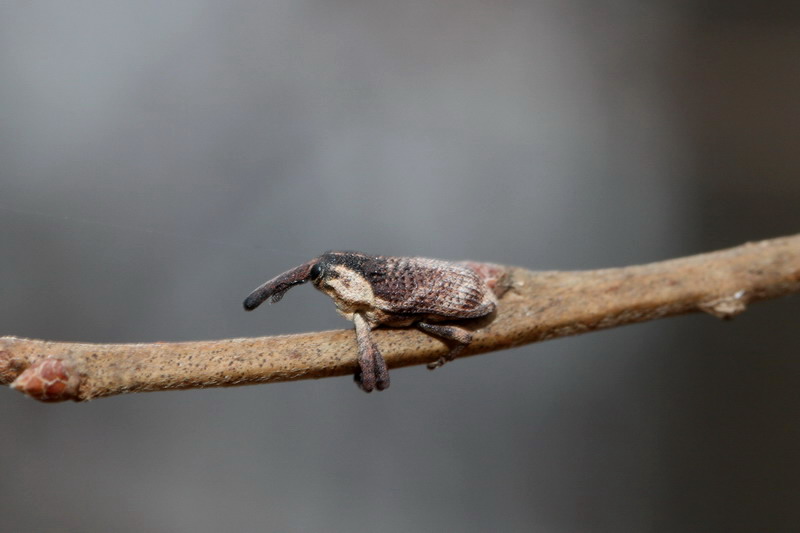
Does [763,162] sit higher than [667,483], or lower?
higher

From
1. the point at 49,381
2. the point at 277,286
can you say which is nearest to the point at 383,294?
the point at 277,286

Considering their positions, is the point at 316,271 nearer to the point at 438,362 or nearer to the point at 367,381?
the point at 367,381

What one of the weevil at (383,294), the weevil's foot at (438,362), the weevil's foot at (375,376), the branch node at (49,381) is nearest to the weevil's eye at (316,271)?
the weevil at (383,294)

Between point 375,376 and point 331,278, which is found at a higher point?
point 331,278

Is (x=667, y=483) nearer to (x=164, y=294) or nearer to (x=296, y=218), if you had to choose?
(x=296, y=218)

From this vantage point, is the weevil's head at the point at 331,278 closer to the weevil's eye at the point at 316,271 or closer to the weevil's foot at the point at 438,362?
the weevil's eye at the point at 316,271

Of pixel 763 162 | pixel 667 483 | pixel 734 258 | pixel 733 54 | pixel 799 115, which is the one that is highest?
pixel 733 54

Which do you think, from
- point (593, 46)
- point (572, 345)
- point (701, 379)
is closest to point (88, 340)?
point (572, 345)
